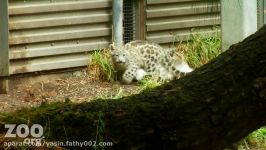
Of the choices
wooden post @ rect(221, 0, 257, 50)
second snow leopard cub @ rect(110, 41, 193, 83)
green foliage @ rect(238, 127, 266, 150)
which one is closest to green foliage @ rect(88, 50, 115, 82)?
second snow leopard cub @ rect(110, 41, 193, 83)

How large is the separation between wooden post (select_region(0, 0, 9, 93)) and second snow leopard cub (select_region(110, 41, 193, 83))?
4.80 feet

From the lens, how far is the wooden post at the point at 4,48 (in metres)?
8.80

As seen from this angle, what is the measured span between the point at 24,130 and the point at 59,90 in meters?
5.56

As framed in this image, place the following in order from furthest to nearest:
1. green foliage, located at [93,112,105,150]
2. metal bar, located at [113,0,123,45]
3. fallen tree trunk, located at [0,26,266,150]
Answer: metal bar, located at [113,0,123,45] < green foliage, located at [93,112,105,150] < fallen tree trunk, located at [0,26,266,150]

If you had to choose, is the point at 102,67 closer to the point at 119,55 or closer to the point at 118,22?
the point at 119,55

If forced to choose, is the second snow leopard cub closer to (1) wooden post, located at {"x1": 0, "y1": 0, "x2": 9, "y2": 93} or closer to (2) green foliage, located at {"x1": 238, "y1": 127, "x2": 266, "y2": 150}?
(1) wooden post, located at {"x1": 0, "y1": 0, "x2": 9, "y2": 93}

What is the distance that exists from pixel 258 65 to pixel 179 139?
52 centimetres

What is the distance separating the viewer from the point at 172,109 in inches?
135

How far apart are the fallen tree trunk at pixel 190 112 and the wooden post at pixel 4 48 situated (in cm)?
535

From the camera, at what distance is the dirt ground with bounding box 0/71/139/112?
8.59 m

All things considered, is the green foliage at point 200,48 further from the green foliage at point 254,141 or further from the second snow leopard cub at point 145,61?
the green foliage at point 254,141

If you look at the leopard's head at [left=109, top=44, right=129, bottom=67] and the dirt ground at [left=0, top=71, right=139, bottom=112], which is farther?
the leopard's head at [left=109, top=44, right=129, bottom=67]

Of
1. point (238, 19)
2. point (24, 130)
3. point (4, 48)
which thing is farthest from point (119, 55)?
point (24, 130)

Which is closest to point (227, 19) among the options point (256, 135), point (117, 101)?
point (256, 135)
